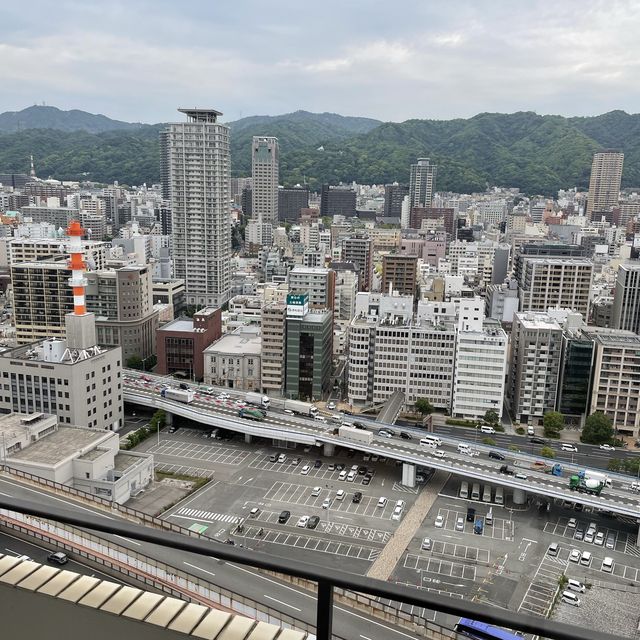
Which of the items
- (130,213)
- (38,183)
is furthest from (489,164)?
(38,183)

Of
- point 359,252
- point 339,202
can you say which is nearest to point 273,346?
point 359,252

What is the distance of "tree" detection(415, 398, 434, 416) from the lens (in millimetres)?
17672

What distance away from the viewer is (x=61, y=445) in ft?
42.0

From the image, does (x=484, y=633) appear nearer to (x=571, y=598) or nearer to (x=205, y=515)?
(x=571, y=598)

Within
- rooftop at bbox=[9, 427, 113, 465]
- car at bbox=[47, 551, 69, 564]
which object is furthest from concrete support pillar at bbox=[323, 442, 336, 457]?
car at bbox=[47, 551, 69, 564]

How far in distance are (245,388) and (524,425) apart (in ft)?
26.7

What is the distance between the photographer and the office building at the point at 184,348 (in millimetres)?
19844

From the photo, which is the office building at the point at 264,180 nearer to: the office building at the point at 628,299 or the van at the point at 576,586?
the office building at the point at 628,299

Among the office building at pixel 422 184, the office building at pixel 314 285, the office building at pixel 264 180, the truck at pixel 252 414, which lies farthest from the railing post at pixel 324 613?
the office building at pixel 422 184

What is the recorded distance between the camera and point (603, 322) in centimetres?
2514

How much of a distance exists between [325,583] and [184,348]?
19.2 metres

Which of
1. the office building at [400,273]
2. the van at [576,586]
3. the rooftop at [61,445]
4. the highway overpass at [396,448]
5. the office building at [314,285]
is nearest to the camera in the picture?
the van at [576,586]

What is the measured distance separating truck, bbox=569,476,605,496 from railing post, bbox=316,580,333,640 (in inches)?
490

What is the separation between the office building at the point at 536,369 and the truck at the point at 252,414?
7.39 m
